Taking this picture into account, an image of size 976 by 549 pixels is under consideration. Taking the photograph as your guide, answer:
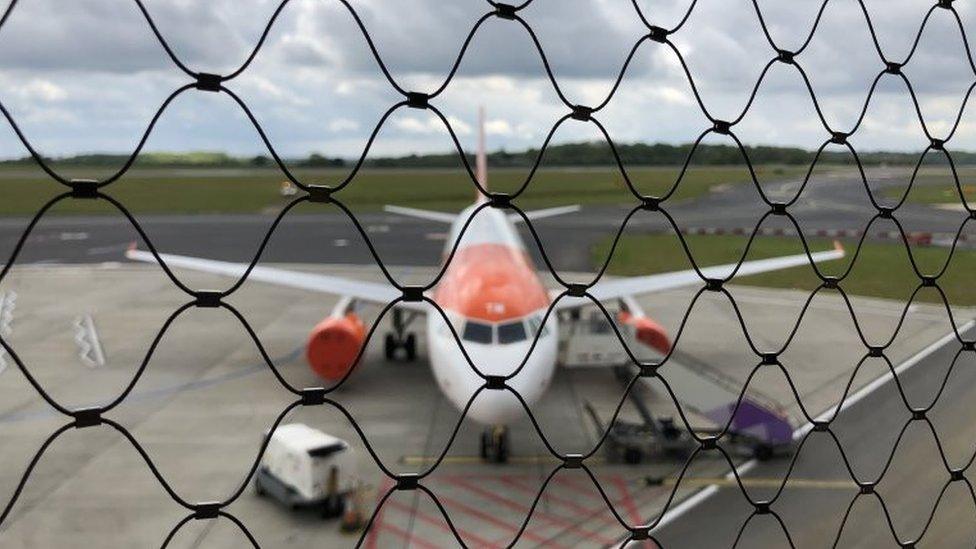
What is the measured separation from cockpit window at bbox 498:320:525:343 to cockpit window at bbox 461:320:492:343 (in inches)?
5.4

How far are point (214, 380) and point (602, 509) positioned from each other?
7.78 meters

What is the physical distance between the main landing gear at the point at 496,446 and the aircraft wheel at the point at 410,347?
490cm

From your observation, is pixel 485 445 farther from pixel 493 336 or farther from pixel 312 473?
pixel 312 473

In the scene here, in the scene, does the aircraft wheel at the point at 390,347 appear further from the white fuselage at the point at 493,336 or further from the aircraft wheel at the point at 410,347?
the white fuselage at the point at 493,336

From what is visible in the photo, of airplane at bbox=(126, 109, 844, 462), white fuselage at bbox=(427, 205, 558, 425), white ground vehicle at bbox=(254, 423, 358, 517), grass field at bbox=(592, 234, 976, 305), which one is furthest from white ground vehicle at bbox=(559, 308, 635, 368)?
grass field at bbox=(592, 234, 976, 305)

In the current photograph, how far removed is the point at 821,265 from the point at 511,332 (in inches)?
557

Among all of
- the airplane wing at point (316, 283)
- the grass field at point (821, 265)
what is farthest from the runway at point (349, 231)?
the airplane wing at point (316, 283)

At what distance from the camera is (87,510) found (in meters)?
8.09

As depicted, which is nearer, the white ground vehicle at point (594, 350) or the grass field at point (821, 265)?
the white ground vehicle at point (594, 350)

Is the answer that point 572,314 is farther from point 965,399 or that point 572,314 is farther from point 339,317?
point 965,399

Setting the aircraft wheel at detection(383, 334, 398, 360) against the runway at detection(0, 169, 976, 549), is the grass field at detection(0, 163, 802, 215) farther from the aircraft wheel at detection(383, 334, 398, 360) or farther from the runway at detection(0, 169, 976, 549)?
the aircraft wheel at detection(383, 334, 398, 360)

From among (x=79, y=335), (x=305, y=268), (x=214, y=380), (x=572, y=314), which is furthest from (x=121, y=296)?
(x=572, y=314)

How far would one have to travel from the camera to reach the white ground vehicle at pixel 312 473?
26.0 ft

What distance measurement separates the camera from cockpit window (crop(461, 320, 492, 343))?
27.6 feet
